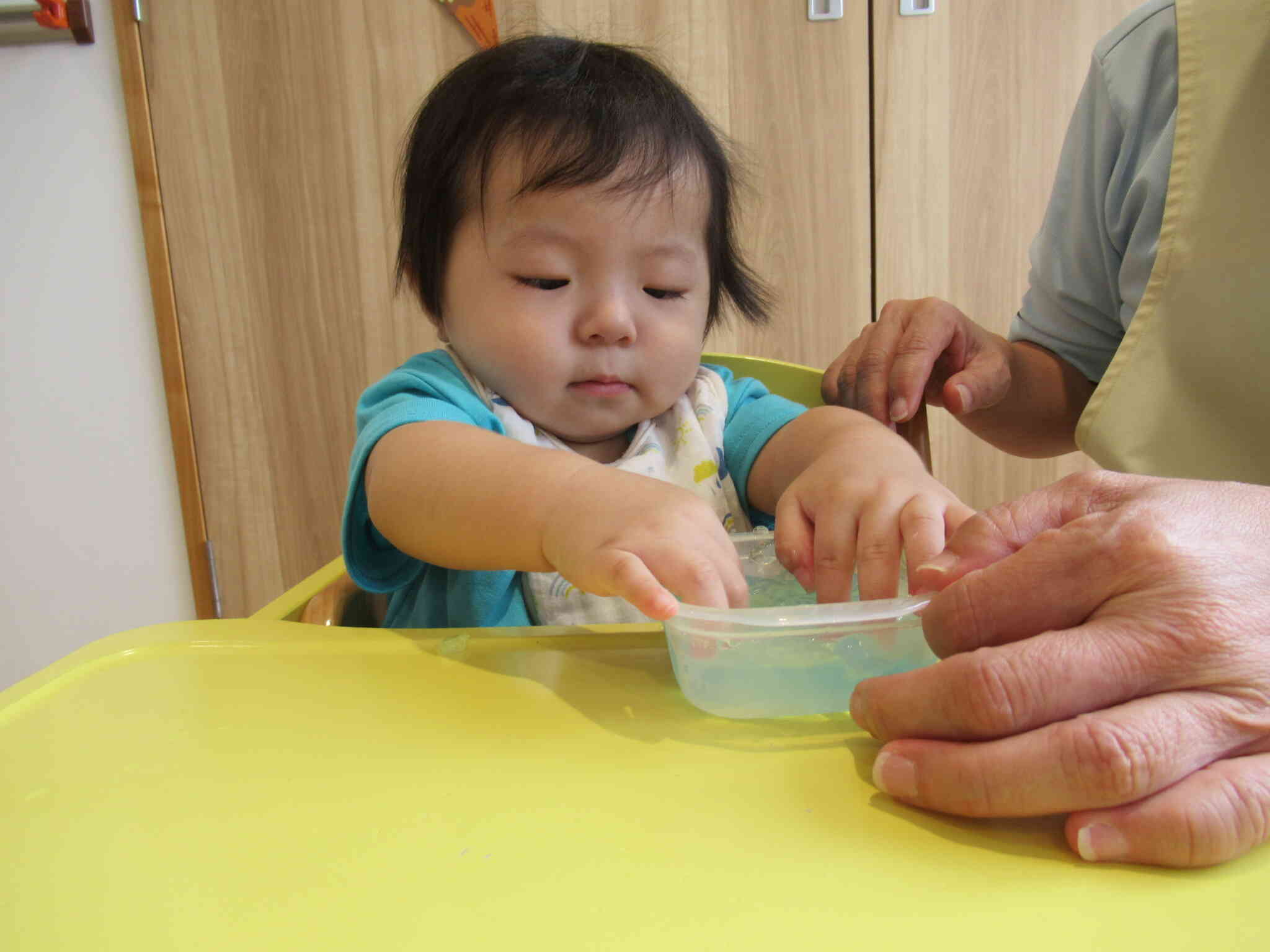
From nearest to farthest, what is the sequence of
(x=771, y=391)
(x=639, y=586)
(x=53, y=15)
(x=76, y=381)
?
(x=639, y=586) < (x=771, y=391) < (x=53, y=15) < (x=76, y=381)

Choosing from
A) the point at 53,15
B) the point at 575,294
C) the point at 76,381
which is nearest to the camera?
the point at 575,294

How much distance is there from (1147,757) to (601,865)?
19 centimetres

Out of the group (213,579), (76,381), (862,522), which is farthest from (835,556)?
(76,381)

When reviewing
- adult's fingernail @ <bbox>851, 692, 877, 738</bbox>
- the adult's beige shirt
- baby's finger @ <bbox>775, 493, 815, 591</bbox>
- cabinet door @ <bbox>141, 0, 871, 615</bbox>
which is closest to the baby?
baby's finger @ <bbox>775, 493, 815, 591</bbox>

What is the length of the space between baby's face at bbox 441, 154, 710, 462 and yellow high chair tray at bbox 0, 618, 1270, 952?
347mm

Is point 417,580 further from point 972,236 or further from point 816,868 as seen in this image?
point 972,236

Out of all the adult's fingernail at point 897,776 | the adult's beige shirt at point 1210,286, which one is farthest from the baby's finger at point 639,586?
the adult's beige shirt at point 1210,286

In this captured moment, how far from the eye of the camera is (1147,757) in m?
0.31

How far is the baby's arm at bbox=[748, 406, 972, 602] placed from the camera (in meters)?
0.49

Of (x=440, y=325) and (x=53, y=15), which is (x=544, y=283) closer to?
(x=440, y=325)

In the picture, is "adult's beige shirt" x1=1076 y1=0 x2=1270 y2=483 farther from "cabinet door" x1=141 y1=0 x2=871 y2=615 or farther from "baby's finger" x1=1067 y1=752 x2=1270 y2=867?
"cabinet door" x1=141 y1=0 x2=871 y2=615

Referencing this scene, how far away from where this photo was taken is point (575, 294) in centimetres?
75

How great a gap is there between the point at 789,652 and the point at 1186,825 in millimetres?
167

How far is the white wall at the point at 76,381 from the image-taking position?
179cm
